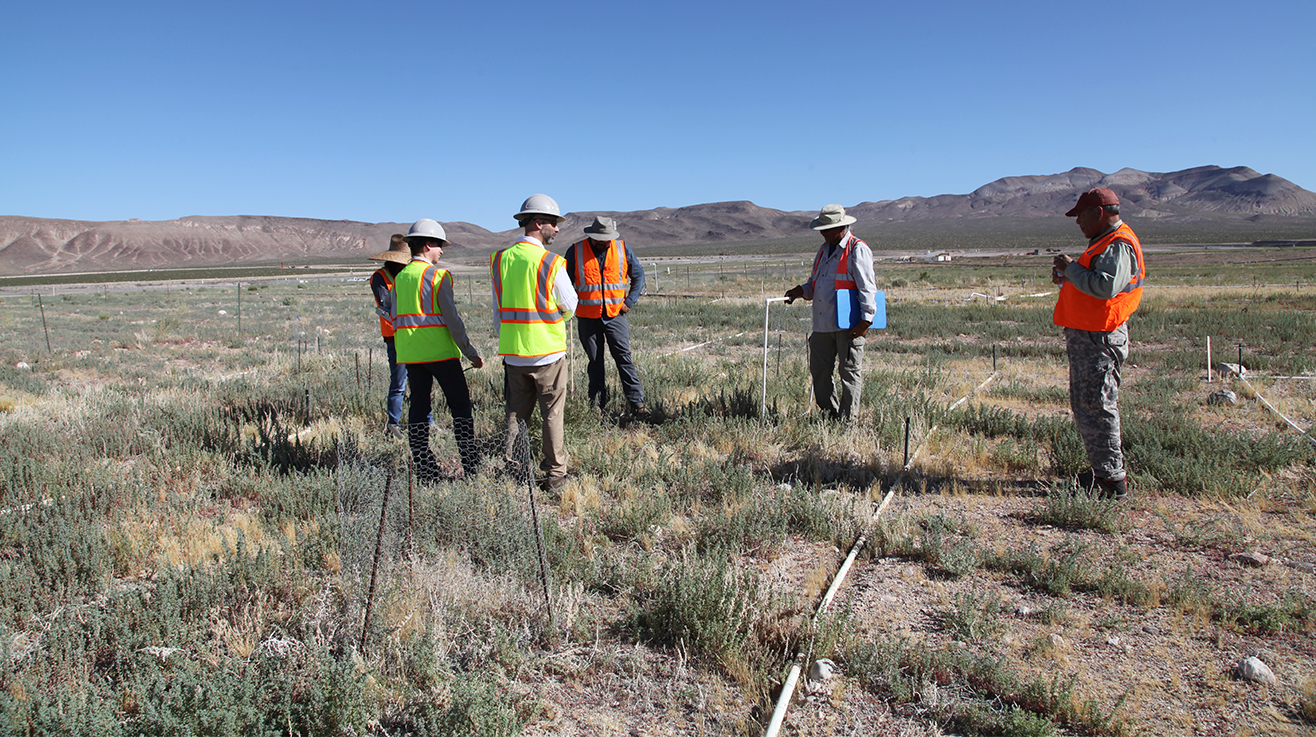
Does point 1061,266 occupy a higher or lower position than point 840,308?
higher

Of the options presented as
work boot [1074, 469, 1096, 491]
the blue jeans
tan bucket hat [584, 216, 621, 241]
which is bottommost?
work boot [1074, 469, 1096, 491]

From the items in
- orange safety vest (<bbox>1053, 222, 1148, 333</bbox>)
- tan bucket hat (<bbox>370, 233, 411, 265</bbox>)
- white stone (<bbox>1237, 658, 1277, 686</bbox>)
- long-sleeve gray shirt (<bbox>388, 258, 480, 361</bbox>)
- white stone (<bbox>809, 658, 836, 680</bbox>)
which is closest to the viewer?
white stone (<bbox>1237, 658, 1277, 686</bbox>)

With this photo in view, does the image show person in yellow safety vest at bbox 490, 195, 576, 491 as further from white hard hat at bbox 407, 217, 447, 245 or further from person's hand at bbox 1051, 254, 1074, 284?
person's hand at bbox 1051, 254, 1074, 284

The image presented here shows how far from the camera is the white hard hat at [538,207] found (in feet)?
15.1

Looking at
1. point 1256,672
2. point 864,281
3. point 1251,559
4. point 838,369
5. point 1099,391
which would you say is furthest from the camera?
point 838,369

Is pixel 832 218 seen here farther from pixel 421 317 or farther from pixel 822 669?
pixel 822 669

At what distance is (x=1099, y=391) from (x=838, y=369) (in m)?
1.94

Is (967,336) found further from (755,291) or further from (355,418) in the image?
(755,291)

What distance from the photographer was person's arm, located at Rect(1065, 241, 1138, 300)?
13.8 feet

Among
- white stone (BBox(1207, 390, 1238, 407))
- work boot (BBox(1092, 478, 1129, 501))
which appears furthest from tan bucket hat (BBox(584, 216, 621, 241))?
white stone (BBox(1207, 390, 1238, 407))

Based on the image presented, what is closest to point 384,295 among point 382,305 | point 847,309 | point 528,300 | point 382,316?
point 382,305

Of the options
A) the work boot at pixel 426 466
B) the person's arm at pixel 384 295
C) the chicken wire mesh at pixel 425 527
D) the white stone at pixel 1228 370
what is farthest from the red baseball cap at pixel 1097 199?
the white stone at pixel 1228 370

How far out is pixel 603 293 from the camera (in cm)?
639

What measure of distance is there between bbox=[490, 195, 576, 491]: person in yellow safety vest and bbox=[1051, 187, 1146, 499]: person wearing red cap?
3.15 metres
